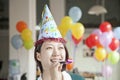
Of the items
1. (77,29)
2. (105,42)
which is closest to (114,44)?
(105,42)

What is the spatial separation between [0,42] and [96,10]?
3.50 metres

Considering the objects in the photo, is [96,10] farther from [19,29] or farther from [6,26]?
[6,26]

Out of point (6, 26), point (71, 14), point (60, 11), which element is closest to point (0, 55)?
point (6, 26)

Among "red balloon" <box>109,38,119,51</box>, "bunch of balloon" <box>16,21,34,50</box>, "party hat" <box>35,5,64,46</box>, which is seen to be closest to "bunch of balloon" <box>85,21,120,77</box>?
"red balloon" <box>109,38,119,51</box>

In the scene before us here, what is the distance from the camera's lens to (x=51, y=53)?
89 centimetres

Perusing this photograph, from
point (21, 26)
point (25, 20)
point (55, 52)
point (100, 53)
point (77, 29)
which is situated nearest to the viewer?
point (55, 52)

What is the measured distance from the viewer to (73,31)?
146 inches

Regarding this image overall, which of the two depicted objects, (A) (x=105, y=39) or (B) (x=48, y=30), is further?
(A) (x=105, y=39)

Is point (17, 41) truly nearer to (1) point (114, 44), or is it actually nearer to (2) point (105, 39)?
(2) point (105, 39)

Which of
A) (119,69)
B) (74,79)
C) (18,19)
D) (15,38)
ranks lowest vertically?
(119,69)

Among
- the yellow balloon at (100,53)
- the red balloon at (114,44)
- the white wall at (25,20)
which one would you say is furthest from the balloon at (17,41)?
the red balloon at (114,44)

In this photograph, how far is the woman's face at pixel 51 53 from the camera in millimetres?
880

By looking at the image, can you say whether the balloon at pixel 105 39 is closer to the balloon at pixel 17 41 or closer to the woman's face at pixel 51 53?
the balloon at pixel 17 41

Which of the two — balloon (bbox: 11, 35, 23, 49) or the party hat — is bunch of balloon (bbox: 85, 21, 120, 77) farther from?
the party hat
